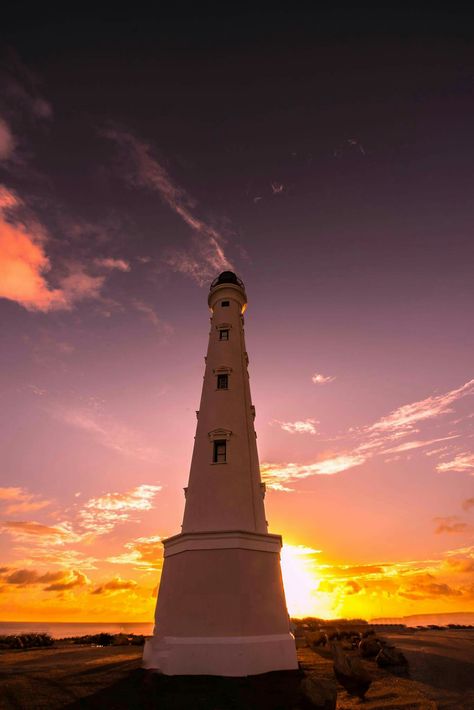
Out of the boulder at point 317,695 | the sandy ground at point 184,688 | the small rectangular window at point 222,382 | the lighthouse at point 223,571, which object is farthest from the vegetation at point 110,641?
the small rectangular window at point 222,382

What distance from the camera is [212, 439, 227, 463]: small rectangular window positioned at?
68.7 ft

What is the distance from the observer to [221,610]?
16641 mm

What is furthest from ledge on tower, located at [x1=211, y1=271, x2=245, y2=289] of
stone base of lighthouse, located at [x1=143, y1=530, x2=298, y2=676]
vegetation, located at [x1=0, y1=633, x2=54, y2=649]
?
vegetation, located at [x1=0, y1=633, x2=54, y2=649]

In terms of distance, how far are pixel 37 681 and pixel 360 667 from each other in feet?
41.6

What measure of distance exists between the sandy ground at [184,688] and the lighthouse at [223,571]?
2.52ft

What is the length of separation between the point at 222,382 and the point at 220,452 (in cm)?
448

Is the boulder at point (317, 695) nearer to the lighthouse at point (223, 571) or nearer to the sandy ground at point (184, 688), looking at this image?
the sandy ground at point (184, 688)

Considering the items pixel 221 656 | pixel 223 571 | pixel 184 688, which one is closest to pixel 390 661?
pixel 221 656

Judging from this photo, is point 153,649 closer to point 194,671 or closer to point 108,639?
point 194,671

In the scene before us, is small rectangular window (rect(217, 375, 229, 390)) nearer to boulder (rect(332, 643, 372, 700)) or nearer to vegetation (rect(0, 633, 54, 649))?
boulder (rect(332, 643, 372, 700))

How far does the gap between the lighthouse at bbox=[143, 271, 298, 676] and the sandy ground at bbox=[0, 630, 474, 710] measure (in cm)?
77

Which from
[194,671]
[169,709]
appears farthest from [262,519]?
[169,709]

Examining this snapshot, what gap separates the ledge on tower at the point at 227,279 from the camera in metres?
28.8

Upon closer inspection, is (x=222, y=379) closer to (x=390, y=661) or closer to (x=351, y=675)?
(x=351, y=675)
